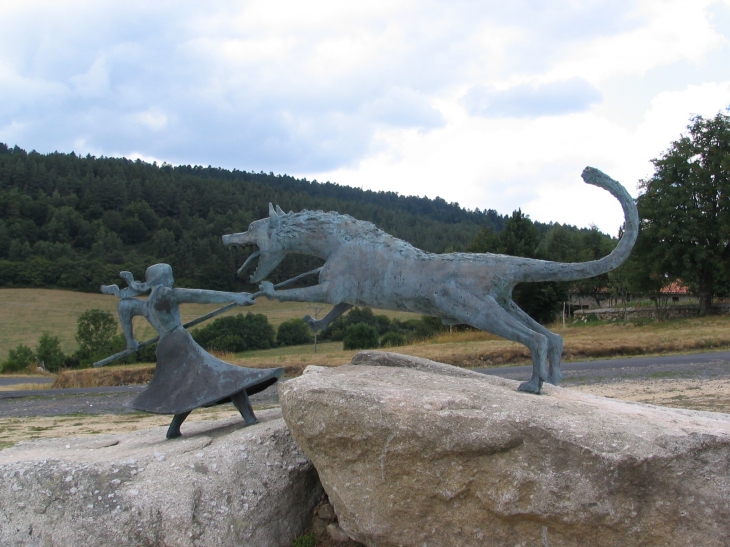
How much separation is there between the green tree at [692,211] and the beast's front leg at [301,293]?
26.5 metres

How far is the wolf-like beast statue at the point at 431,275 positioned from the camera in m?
6.59

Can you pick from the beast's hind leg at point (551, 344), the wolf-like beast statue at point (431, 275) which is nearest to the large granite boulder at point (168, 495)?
the wolf-like beast statue at point (431, 275)

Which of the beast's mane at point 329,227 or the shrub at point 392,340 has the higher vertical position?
the beast's mane at point 329,227

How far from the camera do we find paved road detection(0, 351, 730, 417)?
1505 centimetres

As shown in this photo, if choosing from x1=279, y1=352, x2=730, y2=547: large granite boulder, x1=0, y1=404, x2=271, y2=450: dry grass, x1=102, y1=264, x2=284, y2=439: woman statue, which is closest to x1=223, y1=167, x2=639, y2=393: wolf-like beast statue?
x1=102, y1=264, x2=284, y2=439: woman statue

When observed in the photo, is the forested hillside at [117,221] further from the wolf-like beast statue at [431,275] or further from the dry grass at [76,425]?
the wolf-like beast statue at [431,275]

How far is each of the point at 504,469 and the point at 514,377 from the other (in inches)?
416

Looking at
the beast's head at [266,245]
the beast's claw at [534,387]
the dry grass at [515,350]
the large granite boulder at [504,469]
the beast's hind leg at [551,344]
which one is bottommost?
the dry grass at [515,350]

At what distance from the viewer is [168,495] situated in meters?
5.58

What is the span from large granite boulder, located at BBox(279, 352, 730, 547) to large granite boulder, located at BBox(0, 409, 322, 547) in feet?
2.01

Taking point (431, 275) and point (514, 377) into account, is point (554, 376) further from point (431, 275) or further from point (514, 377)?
point (514, 377)

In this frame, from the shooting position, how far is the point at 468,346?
2077 centimetres

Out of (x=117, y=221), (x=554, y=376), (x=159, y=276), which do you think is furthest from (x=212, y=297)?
(x=117, y=221)

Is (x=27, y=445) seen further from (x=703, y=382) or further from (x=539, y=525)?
(x=703, y=382)
